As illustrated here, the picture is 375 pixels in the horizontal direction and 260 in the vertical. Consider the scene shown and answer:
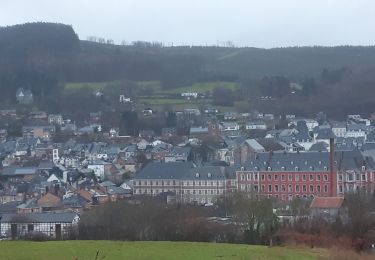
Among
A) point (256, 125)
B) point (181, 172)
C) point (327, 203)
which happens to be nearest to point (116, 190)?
point (181, 172)

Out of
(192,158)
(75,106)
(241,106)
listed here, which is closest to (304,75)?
(241,106)

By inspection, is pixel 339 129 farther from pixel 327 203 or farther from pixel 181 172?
pixel 327 203

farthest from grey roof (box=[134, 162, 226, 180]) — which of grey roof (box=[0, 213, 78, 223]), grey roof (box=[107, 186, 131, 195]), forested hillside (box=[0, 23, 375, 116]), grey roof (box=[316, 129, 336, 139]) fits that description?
forested hillside (box=[0, 23, 375, 116])

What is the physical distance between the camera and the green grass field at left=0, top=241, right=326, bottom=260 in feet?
51.5

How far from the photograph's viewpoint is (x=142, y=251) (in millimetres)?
16375

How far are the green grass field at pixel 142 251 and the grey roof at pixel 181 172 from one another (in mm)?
28421

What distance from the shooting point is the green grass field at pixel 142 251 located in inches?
619

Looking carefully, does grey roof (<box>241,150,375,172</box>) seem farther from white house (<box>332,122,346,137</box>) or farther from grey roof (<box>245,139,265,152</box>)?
white house (<box>332,122,346,137</box>)

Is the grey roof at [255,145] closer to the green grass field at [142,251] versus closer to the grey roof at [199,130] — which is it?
the grey roof at [199,130]

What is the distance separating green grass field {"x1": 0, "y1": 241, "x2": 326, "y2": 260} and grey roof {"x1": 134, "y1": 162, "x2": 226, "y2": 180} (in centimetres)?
2842

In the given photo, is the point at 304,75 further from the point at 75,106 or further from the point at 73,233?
the point at 73,233

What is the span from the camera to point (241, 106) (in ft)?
297

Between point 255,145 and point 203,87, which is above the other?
point 203,87

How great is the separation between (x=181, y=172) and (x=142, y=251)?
103 ft
